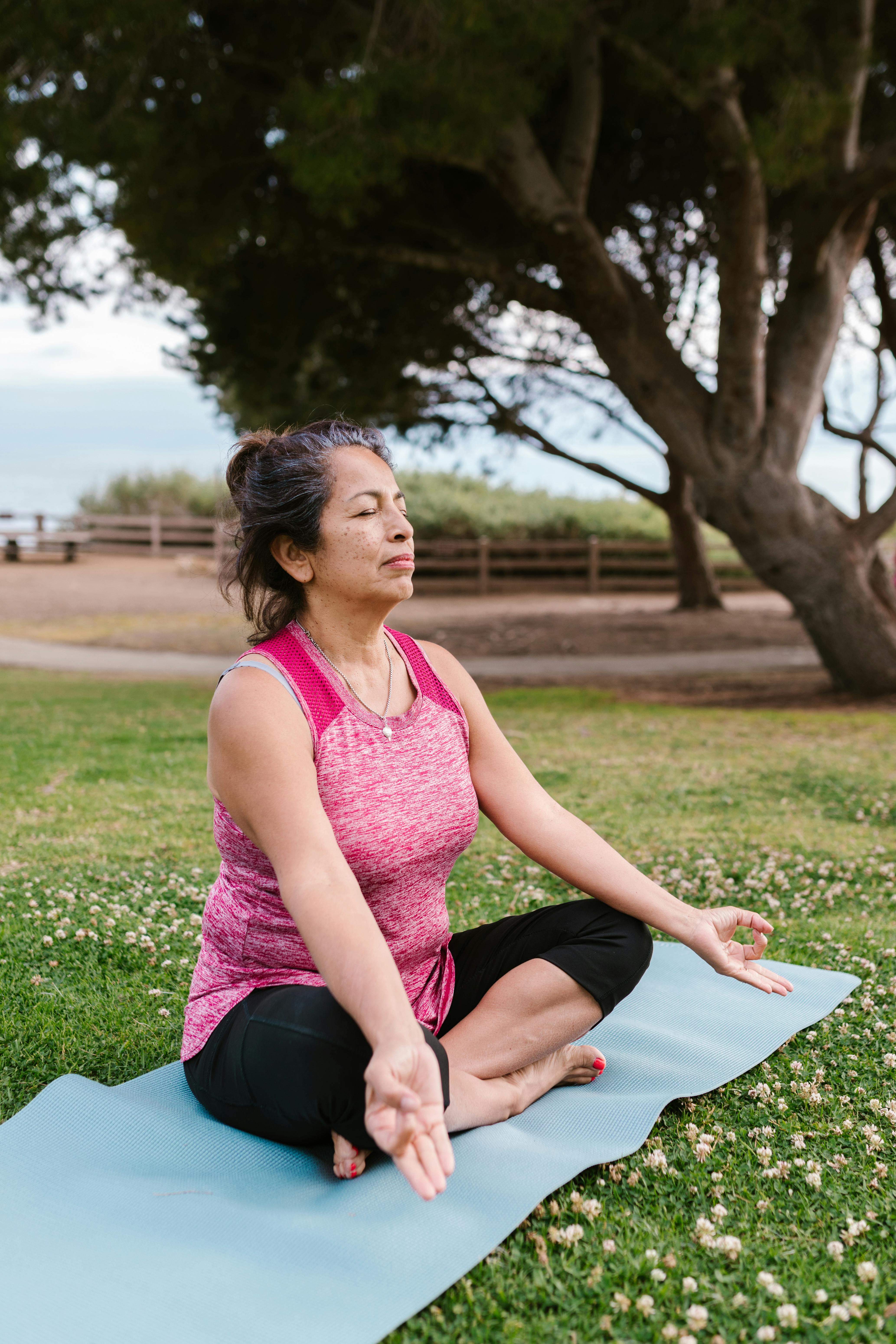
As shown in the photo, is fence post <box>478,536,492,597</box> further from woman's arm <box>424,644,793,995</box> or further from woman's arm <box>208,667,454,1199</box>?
woman's arm <box>208,667,454,1199</box>

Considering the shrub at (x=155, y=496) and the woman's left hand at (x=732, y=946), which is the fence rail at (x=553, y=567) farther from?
the woman's left hand at (x=732, y=946)

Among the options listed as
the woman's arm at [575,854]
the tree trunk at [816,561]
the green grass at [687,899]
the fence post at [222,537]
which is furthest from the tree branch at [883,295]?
the woman's arm at [575,854]

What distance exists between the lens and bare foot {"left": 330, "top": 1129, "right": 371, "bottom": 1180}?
7.27 ft

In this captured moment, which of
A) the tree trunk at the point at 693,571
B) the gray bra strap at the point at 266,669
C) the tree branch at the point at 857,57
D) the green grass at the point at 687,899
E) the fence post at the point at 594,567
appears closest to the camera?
the green grass at the point at 687,899

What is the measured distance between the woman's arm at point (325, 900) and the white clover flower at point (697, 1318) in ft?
1.67

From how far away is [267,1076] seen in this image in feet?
7.25

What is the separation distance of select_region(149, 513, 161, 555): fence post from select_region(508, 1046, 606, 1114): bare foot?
26.7 m

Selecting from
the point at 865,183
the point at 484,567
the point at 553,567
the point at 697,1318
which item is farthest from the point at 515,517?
the point at 697,1318

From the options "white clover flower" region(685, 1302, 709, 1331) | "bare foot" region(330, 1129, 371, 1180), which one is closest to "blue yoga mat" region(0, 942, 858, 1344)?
"bare foot" region(330, 1129, 371, 1180)

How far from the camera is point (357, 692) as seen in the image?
2500mm

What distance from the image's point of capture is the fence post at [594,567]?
78.8 feet

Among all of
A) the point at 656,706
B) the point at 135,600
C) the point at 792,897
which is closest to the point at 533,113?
the point at 656,706

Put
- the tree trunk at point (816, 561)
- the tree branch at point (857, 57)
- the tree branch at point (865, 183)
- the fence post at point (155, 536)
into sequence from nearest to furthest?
the tree branch at point (857, 57) → the tree branch at point (865, 183) → the tree trunk at point (816, 561) → the fence post at point (155, 536)

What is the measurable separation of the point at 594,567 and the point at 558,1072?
21915 millimetres
